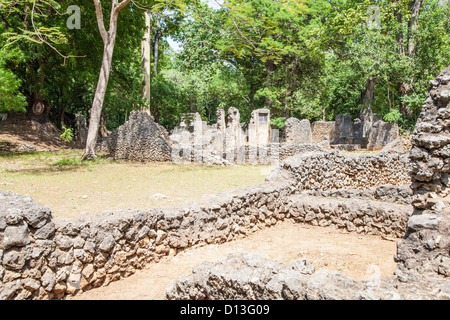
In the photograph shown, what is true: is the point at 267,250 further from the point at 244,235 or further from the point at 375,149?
the point at 375,149

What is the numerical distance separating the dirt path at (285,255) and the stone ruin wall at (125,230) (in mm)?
141

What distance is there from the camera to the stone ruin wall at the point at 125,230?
3.27m

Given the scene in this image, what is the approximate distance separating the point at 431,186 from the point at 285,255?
2476 mm

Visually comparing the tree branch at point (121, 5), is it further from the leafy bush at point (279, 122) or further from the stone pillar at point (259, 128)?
the leafy bush at point (279, 122)

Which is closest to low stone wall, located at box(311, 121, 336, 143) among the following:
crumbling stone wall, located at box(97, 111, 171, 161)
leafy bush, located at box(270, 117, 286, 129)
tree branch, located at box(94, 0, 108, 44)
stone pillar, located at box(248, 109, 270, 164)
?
leafy bush, located at box(270, 117, 286, 129)

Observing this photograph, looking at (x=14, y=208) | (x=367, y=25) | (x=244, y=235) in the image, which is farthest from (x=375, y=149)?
(x=14, y=208)

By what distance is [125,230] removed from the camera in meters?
4.25

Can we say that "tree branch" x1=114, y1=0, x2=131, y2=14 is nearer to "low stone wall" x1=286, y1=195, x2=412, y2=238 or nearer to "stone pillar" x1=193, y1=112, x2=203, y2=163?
"stone pillar" x1=193, y1=112, x2=203, y2=163

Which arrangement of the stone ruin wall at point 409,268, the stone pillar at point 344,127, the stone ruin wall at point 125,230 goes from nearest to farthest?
the stone ruin wall at point 409,268
the stone ruin wall at point 125,230
the stone pillar at point 344,127

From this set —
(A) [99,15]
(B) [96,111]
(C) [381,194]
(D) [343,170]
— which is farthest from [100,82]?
(C) [381,194]

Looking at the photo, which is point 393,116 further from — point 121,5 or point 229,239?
point 229,239

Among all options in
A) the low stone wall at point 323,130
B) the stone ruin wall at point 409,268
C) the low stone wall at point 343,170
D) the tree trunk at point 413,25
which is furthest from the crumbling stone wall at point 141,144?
the low stone wall at point 323,130

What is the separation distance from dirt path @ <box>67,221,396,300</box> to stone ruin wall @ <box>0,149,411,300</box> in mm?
141

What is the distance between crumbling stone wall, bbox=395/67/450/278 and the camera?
3814 millimetres
